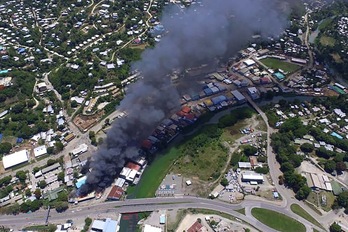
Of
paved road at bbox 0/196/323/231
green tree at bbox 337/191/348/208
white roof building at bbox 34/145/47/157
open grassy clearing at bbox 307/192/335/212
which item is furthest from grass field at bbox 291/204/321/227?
white roof building at bbox 34/145/47/157

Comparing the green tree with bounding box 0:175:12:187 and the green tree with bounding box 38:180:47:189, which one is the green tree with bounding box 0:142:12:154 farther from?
the green tree with bounding box 38:180:47:189

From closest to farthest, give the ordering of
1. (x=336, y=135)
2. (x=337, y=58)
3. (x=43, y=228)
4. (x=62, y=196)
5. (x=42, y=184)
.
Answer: (x=43, y=228)
(x=62, y=196)
(x=42, y=184)
(x=336, y=135)
(x=337, y=58)

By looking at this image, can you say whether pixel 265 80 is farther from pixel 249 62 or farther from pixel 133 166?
pixel 133 166

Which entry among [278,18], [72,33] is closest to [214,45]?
[278,18]

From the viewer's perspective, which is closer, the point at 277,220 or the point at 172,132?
the point at 277,220

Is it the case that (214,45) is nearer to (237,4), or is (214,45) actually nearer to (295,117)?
(237,4)

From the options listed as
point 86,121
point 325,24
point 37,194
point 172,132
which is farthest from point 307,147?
point 325,24

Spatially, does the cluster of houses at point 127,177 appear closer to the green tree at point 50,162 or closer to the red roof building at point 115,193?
the red roof building at point 115,193
